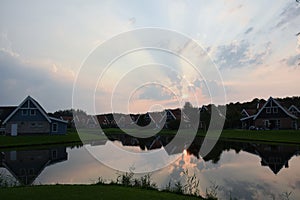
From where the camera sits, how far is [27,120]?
4272 centimetres

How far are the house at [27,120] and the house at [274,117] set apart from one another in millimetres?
35712

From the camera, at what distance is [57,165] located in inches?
734

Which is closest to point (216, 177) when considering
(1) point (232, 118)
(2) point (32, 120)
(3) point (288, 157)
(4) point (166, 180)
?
(4) point (166, 180)

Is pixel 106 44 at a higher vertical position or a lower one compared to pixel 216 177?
higher

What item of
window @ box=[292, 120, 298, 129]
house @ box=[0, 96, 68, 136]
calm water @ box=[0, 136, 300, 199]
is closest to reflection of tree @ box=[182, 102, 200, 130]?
window @ box=[292, 120, 298, 129]

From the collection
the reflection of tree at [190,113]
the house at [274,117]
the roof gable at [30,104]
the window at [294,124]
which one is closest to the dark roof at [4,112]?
the roof gable at [30,104]

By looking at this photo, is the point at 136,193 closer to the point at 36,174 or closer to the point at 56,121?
the point at 36,174

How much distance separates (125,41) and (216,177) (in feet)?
31.8

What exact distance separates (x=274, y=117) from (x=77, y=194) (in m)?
48.3

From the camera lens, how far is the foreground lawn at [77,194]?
358 inches

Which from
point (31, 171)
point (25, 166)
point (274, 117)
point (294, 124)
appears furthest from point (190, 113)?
point (31, 171)

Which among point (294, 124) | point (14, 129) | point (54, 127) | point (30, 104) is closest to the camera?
point (14, 129)

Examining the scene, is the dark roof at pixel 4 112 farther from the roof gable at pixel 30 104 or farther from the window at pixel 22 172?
the window at pixel 22 172

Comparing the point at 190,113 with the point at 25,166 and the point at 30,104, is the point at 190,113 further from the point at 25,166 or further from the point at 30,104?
the point at 25,166
